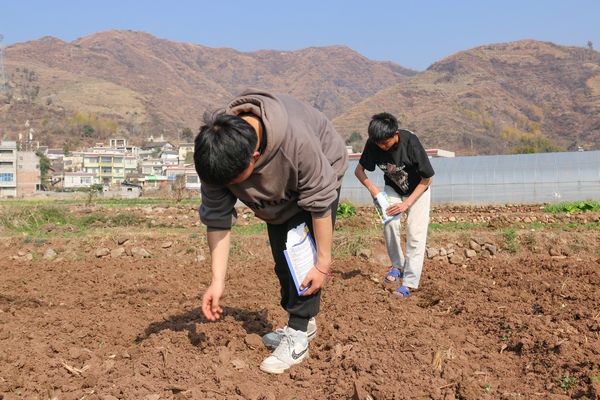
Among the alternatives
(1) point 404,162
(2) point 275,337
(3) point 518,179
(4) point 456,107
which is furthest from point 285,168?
(4) point 456,107

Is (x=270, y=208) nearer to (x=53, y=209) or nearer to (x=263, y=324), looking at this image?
(x=263, y=324)

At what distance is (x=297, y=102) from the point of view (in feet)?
10.9

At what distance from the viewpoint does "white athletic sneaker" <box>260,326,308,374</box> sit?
3.45m

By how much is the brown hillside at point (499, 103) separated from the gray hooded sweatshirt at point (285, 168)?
231ft

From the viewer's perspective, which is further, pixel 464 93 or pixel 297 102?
pixel 464 93

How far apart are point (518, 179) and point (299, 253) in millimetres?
18125

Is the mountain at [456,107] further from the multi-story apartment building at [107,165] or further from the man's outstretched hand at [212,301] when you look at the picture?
the man's outstretched hand at [212,301]

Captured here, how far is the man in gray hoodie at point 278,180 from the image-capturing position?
2701 mm

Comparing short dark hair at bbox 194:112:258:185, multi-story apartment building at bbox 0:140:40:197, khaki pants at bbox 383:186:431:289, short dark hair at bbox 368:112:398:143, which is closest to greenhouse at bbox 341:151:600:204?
khaki pants at bbox 383:186:431:289

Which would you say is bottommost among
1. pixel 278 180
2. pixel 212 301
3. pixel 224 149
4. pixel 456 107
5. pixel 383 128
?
pixel 212 301

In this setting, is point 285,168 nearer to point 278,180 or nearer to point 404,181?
point 278,180

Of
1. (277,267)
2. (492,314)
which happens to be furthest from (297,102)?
(492,314)

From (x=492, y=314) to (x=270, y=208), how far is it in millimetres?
1883

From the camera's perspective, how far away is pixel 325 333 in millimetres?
4082
